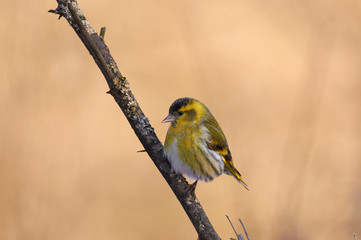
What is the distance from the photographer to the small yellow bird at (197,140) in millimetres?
2586

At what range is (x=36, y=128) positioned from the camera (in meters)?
4.01

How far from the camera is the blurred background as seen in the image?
3.81 metres

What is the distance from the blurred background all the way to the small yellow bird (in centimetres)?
96

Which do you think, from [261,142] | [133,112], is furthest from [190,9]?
[133,112]

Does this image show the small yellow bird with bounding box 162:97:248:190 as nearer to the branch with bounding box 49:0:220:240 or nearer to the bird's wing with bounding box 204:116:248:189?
the bird's wing with bounding box 204:116:248:189

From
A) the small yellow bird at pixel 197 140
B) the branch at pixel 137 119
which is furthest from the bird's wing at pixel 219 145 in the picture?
the branch at pixel 137 119

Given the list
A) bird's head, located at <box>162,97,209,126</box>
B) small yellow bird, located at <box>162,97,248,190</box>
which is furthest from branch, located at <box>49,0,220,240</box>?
bird's head, located at <box>162,97,209,126</box>

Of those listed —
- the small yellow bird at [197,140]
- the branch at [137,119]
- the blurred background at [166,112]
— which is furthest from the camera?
the blurred background at [166,112]

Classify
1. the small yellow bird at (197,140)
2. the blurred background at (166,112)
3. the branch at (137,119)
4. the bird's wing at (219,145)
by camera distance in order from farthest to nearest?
the blurred background at (166,112)
the bird's wing at (219,145)
the small yellow bird at (197,140)
the branch at (137,119)

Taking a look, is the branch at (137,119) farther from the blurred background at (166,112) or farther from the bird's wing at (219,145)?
the blurred background at (166,112)

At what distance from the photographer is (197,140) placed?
266 cm

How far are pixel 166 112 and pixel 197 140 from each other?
1621 mm

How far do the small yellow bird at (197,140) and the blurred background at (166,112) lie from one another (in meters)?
0.96

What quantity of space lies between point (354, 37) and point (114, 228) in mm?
2880
